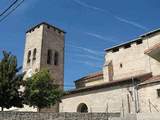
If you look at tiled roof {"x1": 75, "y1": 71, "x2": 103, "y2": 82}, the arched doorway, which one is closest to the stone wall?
the arched doorway

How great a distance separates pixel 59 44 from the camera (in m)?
39.6

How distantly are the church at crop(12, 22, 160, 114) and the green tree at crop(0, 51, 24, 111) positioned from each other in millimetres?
5931

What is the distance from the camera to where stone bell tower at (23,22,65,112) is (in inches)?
1433

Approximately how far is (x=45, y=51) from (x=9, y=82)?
1281 cm

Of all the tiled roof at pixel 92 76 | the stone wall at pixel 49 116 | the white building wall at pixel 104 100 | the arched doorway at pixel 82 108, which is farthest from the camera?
the tiled roof at pixel 92 76

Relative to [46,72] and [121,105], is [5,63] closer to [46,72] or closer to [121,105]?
[46,72]

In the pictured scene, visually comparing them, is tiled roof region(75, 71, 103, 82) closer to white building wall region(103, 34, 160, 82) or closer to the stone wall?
white building wall region(103, 34, 160, 82)

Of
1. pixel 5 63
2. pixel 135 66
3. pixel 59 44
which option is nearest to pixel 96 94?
pixel 135 66

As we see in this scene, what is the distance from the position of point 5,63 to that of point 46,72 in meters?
4.06

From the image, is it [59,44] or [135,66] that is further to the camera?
[59,44]

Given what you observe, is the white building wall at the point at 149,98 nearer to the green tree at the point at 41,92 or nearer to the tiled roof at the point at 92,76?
the green tree at the point at 41,92

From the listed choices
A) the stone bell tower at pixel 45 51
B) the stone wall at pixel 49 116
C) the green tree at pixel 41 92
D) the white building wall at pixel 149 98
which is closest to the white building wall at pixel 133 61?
the white building wall at pixel 149 98

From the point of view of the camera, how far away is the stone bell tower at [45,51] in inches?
1433

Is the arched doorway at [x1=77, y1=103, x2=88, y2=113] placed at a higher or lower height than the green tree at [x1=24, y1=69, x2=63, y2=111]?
lower
